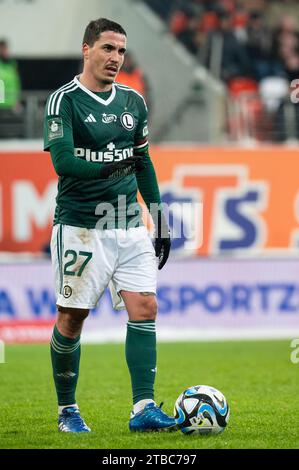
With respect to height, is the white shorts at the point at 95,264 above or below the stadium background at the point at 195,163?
below

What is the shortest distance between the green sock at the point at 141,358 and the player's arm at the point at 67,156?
983 mm

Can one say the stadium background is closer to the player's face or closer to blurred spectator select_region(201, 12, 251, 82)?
blurred spectator select_region(201, 12, 251, 82)

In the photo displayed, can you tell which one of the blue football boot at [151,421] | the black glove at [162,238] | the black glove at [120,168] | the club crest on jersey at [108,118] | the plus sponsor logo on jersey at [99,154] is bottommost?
the blue football boot at [151,421]

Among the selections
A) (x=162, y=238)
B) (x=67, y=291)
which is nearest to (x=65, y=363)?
(x=67, y=291)

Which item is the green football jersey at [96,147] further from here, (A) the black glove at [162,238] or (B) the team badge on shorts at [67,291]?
(B) the team badge on shorts at [67,291]

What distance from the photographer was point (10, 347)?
47.2 feet

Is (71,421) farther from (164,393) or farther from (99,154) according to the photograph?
(164,393)

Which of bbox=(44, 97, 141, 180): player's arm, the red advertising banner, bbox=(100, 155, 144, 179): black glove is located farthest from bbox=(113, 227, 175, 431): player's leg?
the red advertising banner

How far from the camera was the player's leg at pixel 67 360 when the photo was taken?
684 cm

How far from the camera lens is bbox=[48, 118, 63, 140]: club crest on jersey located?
662cm

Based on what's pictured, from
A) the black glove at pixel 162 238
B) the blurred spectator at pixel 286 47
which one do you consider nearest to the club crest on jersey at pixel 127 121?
the black glove at pixel 162 238
